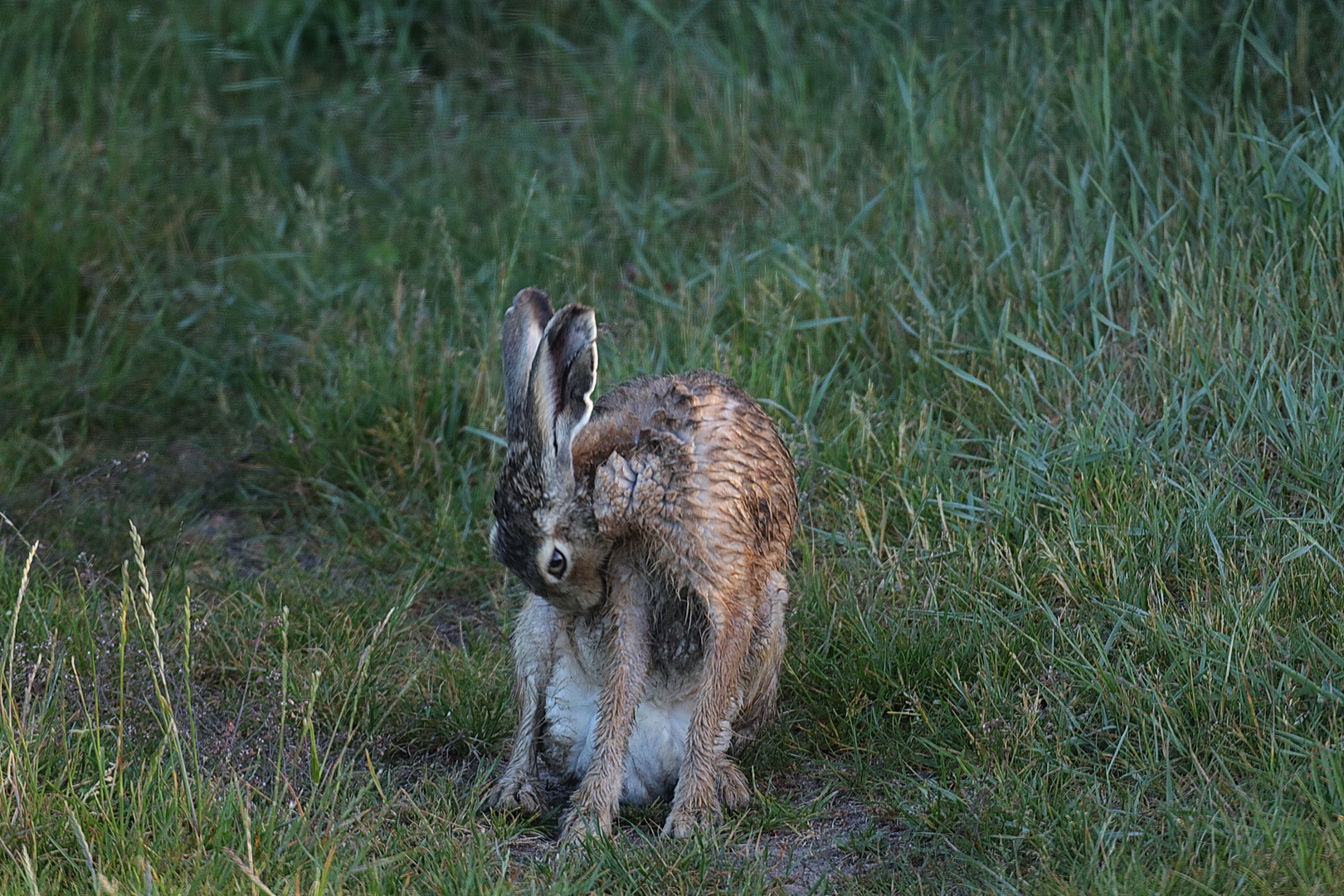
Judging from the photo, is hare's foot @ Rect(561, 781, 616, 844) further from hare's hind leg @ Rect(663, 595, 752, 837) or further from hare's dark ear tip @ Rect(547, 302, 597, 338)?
hare's dark ear tip @ Rect(547, 302, 597, 338)

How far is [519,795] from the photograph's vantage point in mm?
4191

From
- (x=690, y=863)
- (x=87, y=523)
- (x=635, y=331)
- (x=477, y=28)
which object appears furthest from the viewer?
(x=477, y=28)

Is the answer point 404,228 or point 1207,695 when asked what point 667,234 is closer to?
point 404,228

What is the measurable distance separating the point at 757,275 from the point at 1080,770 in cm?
297

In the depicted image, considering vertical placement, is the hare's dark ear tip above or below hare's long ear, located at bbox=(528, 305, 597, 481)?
above

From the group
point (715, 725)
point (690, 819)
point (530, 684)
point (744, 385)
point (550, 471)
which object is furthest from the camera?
point (744, 385)

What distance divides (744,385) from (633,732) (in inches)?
70.4

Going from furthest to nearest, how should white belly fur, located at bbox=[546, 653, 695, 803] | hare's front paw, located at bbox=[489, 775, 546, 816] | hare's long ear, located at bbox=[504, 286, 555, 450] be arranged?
white belly fur, located at bbox=[546, 653, 695, 803]
hare's front paw, located at bbox=[489, 775, 546, 816]
hare's long ear, located at bbox=[504, 286, 555, 450]

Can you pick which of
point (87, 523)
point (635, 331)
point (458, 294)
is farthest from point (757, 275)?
point (87, 523)

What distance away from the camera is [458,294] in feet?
21.3

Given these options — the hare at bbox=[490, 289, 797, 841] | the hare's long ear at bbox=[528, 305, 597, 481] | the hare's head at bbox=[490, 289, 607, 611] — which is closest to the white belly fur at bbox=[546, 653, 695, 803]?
the hare at bbox=[490, 289, 797, 841]

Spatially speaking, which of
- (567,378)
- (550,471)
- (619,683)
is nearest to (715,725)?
(619,683)

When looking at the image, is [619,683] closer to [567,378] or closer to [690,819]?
[690,819]

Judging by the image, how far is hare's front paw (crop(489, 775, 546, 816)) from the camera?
417 centimetres
